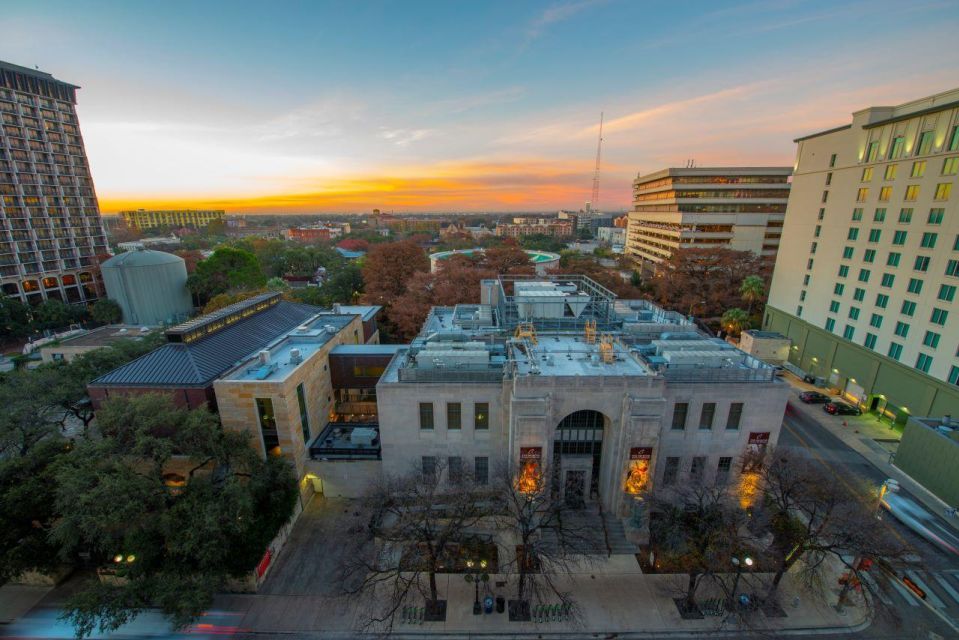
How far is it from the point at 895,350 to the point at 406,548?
5970 cm

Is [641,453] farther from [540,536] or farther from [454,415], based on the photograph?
[454,415]

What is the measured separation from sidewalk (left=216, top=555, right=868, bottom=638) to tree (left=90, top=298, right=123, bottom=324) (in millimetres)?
81233

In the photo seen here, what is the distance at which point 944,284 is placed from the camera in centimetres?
4300

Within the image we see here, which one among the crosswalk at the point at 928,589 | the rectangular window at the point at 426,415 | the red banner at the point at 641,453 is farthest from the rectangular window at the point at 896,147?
the rectangular window at the point at 426,415

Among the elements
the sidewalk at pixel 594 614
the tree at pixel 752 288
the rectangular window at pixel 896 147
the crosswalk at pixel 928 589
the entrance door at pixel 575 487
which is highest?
the rectangular window at pixel 896 147

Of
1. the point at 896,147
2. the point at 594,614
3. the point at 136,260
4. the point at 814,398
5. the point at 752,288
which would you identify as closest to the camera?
the point at 594,614

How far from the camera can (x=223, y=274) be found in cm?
8969

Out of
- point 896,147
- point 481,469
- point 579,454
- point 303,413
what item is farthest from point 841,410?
point 303,413

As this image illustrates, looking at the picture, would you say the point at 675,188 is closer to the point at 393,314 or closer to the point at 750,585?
the point at 393,314

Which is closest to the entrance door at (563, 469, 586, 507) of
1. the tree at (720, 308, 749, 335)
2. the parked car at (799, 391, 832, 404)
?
the parked car at (799, 391, 832, 404)

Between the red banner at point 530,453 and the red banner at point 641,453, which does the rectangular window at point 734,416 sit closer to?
the red banner at point 641,453

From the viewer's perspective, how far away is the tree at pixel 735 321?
237 feet

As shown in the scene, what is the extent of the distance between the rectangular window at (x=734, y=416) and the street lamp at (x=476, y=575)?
22063mm

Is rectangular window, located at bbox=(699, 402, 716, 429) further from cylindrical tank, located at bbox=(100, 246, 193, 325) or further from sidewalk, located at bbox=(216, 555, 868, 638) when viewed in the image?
cylindrical tank, located at bbox=(100, 246, 193, 325)
